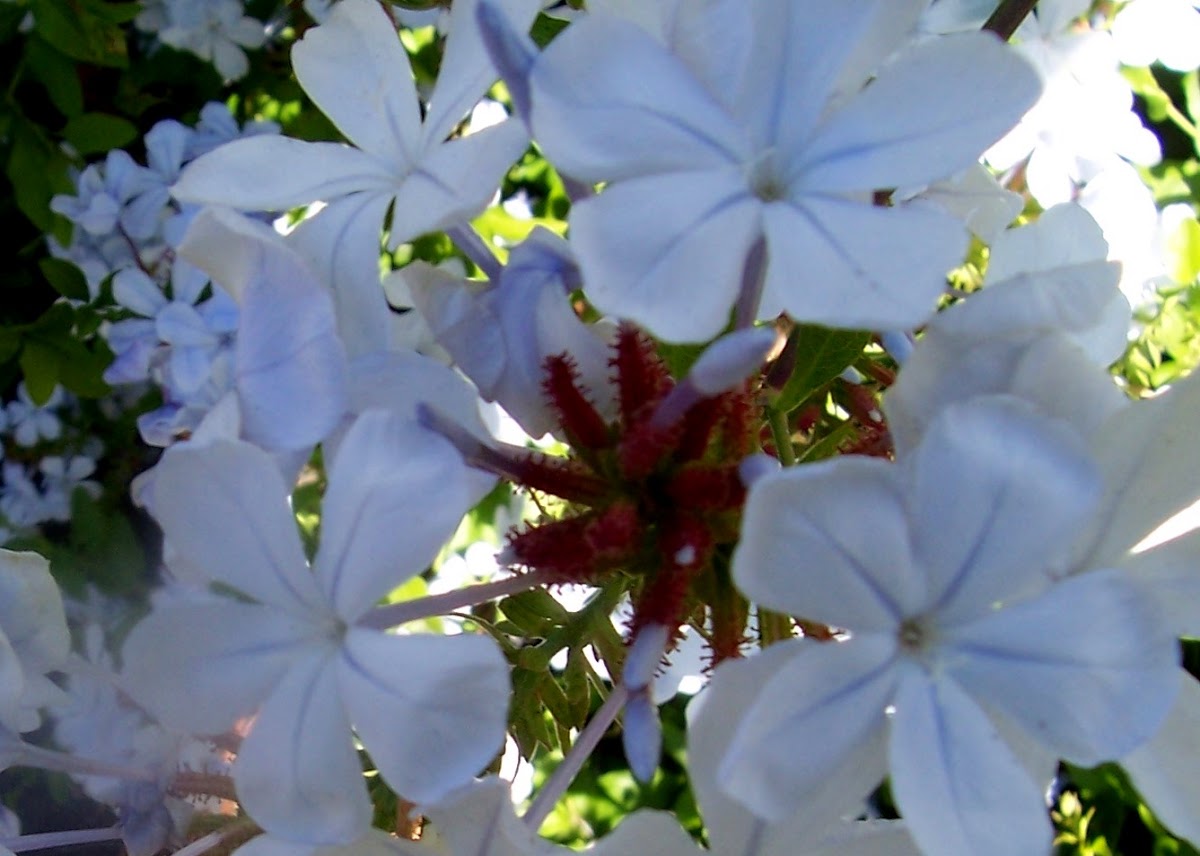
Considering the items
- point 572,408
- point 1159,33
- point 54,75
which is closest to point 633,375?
point 572,408

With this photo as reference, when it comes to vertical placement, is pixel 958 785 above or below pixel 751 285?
below

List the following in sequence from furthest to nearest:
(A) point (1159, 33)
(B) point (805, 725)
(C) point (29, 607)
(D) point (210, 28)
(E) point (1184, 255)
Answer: (D) point (210, 28), (E) point (1184, 255), (A) point (1159, 33), (C) point (29, 607), (B) point (805, 725)

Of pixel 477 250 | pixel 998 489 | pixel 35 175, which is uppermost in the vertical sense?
pixel 35 175

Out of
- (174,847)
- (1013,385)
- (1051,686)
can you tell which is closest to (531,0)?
(1013,385)

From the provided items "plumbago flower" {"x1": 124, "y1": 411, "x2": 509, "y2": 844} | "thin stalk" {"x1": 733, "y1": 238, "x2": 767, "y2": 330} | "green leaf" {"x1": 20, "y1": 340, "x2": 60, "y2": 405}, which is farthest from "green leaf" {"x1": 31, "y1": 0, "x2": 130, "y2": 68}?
"thin stalk" {"x1": 733, "y1": 238, "x2": 767, "y2": 330}

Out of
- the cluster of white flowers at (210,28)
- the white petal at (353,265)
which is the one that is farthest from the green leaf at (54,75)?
the white petal at (353,265)

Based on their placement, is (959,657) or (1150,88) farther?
(1150,88)

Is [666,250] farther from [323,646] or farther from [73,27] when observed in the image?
[73,27]
